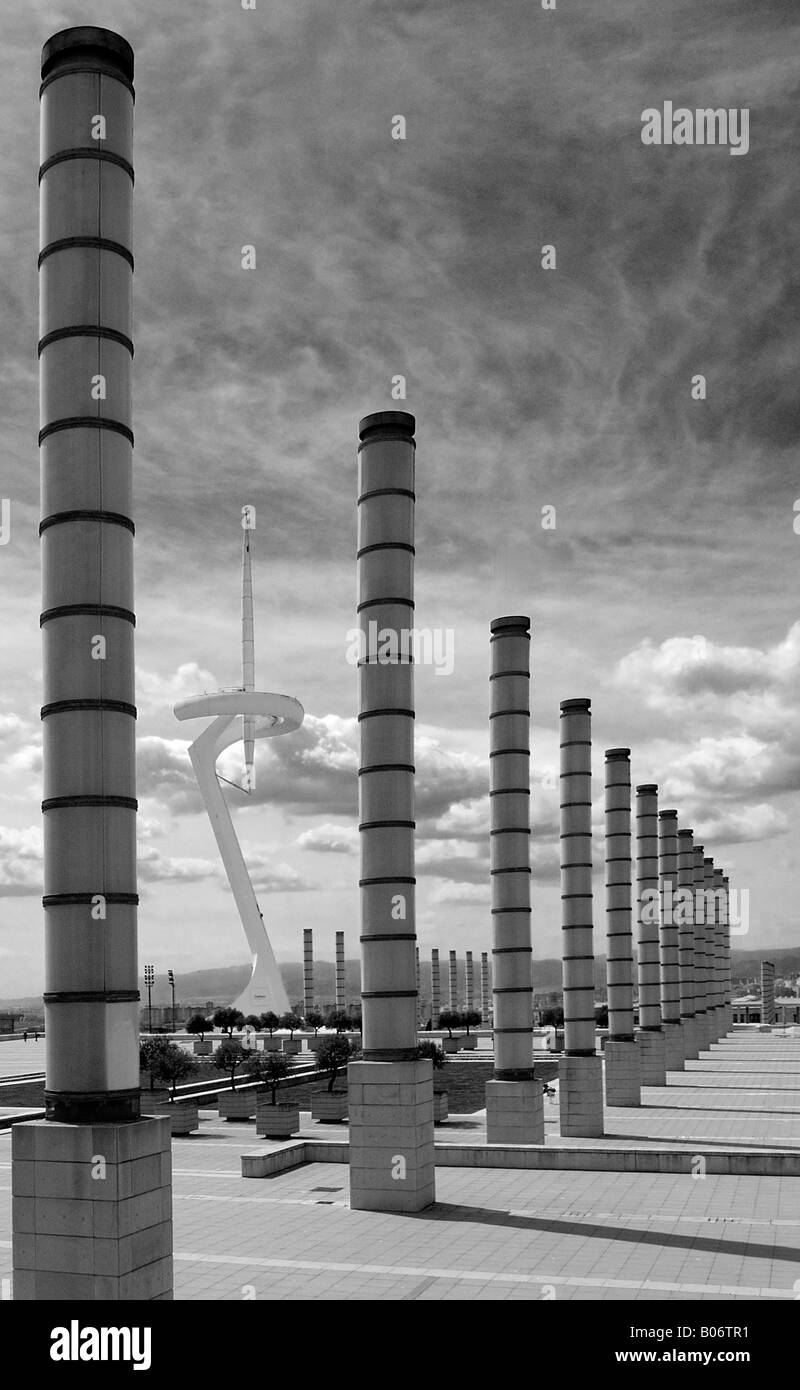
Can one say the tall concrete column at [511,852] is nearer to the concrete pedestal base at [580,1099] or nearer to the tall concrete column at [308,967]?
the concrete pedestal base at [580,1099]

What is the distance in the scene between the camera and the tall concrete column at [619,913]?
40281 millimetres

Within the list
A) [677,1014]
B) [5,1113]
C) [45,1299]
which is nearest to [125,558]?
[45,1299]

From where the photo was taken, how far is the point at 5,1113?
42719mm

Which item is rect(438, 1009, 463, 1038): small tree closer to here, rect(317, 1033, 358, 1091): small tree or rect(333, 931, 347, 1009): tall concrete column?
rect(333, 931, 347, 1009): tall concrete column

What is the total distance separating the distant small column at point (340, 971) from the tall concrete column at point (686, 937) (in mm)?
42779

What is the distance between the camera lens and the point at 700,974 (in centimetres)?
6031

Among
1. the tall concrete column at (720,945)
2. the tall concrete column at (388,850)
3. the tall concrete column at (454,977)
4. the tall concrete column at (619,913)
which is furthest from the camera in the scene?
the tall concrete column at (454,977)

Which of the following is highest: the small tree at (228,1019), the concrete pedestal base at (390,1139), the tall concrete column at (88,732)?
the tall concrete column at (88,732)

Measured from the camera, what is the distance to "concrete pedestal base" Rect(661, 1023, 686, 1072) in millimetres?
50875

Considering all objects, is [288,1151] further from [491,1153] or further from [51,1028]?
[51,1028]

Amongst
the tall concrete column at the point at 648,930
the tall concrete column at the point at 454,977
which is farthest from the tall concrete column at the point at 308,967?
the tall concrete column at the point at 648,930

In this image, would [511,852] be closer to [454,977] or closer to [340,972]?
[340,972]

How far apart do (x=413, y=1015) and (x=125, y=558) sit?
10.9m

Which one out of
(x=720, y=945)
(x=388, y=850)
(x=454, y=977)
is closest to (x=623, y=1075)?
(x=388, y=850)
